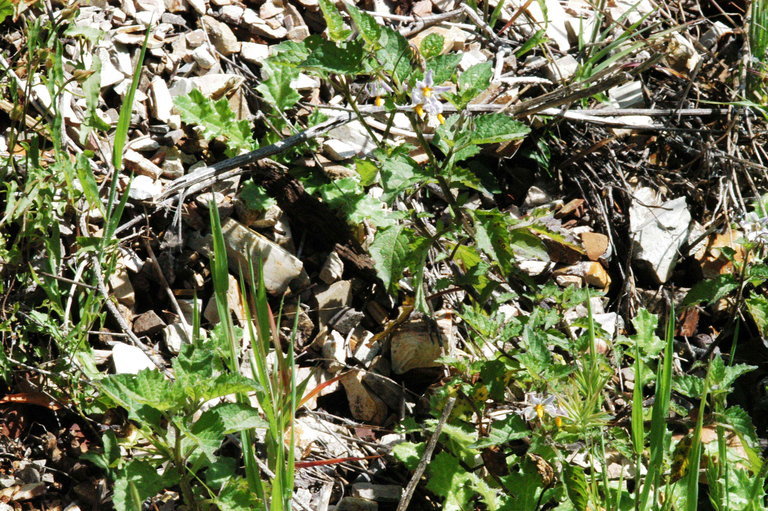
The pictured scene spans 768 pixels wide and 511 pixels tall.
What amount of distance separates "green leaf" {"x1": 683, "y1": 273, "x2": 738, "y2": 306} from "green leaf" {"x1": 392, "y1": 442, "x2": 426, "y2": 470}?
1104 millimetres

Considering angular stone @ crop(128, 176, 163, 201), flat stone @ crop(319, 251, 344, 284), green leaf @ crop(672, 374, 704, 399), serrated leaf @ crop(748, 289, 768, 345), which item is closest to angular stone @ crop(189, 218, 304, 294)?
flat stone @ crop(319, 251, 344, 284)

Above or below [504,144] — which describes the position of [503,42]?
above

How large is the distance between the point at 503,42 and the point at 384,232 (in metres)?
1.32

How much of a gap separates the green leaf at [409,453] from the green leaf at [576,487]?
42 cm

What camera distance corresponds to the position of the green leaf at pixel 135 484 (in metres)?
1.82

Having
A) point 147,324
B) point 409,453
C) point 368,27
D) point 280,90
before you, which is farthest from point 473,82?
point 147,324

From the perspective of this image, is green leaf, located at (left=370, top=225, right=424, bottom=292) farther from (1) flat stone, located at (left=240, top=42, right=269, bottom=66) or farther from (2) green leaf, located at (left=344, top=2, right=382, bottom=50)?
(1) flat stone, located at (left=240, top=42, right=269, bottom=66)

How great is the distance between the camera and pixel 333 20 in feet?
6.94

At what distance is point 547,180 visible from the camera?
10.1ft

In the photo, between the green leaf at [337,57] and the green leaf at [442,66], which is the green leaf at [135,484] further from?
the green leaf at [442,66]

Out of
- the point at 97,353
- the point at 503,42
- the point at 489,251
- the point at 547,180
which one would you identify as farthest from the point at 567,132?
the point at 97,353

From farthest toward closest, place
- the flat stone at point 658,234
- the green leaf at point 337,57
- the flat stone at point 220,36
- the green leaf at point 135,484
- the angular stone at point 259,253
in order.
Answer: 1. the flat stone at point 658,234
2. the flat stone at point 220,36
3. the angular stone at point 259,253
4. the green leaf at point 337,57
5. the green leaf at point 135,484

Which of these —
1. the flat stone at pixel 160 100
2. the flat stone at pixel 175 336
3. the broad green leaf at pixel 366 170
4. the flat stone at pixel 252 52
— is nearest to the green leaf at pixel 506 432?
the broad green leaf at pixel 366 170

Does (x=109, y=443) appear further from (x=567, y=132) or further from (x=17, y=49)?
(x=567, y=132)
